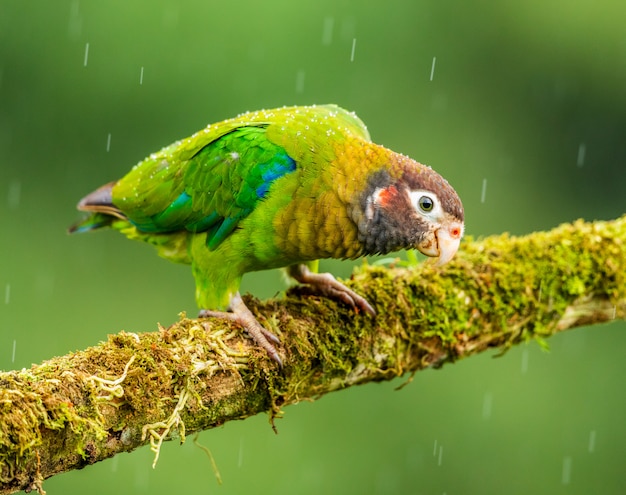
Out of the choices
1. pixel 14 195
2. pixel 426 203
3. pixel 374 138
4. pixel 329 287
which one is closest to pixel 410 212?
pixel 426 203

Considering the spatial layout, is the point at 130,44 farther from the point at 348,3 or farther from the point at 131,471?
the point at 131,471

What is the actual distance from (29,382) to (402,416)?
22.1ft

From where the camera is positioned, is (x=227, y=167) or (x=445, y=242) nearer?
(x=445, y=242)

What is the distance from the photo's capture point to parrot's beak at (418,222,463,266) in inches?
159

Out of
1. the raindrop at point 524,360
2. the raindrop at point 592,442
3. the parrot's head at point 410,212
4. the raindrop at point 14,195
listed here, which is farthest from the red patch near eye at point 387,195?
the raindrop at point 14,195

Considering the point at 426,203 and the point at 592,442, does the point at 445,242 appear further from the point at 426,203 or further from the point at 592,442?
the point at 592,442

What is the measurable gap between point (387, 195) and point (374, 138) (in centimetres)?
530

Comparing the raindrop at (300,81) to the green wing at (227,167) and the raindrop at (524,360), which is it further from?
the green wing at (227,167)

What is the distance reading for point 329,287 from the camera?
4555 millimetres

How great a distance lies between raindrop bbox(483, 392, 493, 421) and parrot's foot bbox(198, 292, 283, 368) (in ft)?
19.5

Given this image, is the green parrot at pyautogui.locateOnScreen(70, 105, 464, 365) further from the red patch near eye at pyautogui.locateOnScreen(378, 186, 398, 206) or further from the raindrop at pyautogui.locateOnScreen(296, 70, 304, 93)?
the raindrop at pyautogui.locateOnScreen(296, 70, 304, 93)

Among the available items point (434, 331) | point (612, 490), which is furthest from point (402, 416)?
point (434, 331)

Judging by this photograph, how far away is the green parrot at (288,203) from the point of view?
407 centimetres

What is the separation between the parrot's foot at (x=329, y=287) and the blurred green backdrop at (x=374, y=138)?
3777mm
